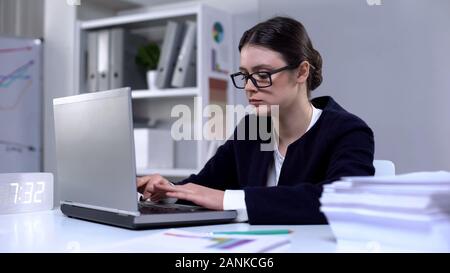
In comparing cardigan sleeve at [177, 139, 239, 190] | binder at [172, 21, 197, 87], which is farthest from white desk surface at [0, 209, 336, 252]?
binder at [172, 21, 197, 87]

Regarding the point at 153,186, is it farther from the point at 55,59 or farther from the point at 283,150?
the point at 55,59

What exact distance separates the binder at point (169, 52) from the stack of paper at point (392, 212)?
78.5 inches

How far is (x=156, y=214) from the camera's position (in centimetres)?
99

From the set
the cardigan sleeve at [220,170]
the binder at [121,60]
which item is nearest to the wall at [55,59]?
the binder at [121,60]

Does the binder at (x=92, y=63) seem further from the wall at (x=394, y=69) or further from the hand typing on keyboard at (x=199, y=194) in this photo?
the hand typing on keyboard at (x=199, y=194)

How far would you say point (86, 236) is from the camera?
3.08 ft

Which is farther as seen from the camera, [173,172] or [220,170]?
[173,172]

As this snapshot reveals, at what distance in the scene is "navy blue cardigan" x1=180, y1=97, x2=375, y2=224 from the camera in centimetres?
105

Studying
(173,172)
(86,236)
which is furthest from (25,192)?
(173,172)

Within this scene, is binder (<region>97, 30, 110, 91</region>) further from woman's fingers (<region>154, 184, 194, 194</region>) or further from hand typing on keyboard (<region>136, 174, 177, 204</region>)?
woman's fingers (<region>154, 184, 194, 194</region>)

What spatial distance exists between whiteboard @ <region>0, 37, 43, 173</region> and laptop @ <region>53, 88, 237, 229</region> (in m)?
1.98

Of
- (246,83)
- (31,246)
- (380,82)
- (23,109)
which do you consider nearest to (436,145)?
(380,82)

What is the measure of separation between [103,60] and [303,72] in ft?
5.58
